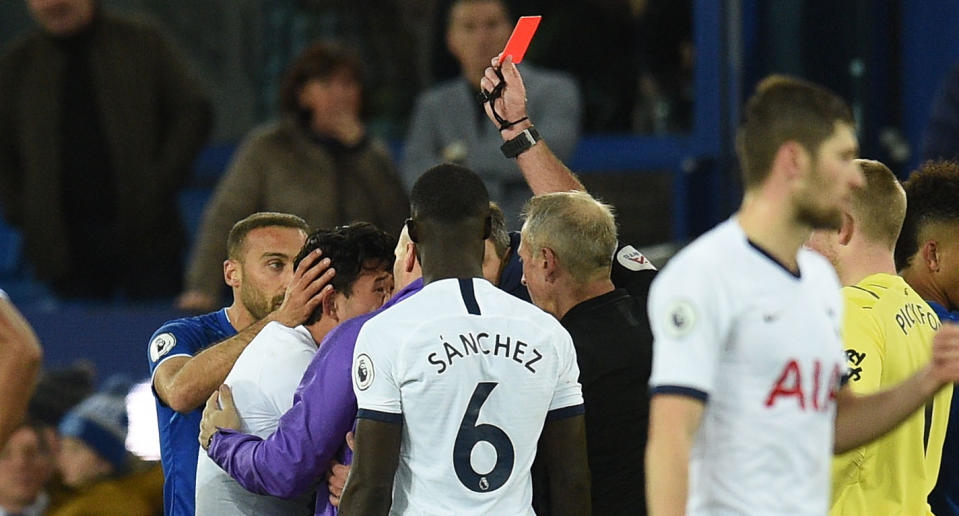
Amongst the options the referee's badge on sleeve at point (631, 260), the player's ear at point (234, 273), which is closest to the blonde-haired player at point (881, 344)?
the referee's badge on sleeve at point (631, 260)

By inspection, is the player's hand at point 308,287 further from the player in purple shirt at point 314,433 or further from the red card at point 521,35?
the red card at point 521,35

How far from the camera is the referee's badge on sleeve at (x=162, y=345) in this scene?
4.79 meters

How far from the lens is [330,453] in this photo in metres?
3.97

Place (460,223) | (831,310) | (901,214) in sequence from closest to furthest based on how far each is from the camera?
(831,310), (460,223), (901,214)

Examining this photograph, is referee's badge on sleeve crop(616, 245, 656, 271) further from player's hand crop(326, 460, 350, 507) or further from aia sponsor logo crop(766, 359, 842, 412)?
aia sponsor logo crop(766, 359, 842, 412)

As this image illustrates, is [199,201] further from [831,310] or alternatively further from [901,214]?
[831,310]

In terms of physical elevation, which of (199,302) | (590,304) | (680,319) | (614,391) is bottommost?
(199,302)

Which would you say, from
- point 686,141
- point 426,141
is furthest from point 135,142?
point 686,141

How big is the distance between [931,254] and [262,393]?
2043 millimetres

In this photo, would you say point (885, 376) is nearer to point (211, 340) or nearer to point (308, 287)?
point (308, 287)

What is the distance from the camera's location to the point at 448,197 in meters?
3.87

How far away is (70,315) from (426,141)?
7.66ft

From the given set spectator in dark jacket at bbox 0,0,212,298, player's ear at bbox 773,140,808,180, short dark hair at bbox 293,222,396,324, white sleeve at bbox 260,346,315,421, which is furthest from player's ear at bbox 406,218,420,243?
spectator in dark jacket at bbox 0,0,212,298

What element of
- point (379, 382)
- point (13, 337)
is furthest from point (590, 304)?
point (13, 337)
